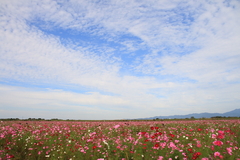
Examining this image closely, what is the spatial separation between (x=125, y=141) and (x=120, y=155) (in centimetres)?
134

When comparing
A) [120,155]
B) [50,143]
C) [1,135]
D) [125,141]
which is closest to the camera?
[120,155]

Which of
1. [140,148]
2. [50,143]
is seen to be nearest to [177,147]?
[140,148]

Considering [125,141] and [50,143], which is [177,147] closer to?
Result: [125,141]

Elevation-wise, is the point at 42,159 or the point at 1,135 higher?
the point at 1,135

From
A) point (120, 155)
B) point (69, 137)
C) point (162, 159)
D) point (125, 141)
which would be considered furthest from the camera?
point (69, 137)

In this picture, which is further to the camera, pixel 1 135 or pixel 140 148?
pixel 1 135

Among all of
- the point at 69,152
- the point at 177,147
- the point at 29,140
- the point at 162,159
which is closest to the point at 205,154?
the point at 177,147

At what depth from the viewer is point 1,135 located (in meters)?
8.79

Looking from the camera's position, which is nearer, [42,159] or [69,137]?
[42,159]

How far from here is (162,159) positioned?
17.9ft

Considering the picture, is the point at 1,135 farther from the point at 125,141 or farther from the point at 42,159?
the point at 125,141

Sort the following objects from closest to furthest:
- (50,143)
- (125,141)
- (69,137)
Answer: (125,141)
(50,143)
(69,137)

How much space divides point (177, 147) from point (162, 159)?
1.18 metres

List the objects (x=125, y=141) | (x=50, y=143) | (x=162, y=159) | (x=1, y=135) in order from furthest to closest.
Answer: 1. (x=1, y=135)
2. (x=50, y=143)
3. (x=125, y=141)
4. (x=162, y=159)
